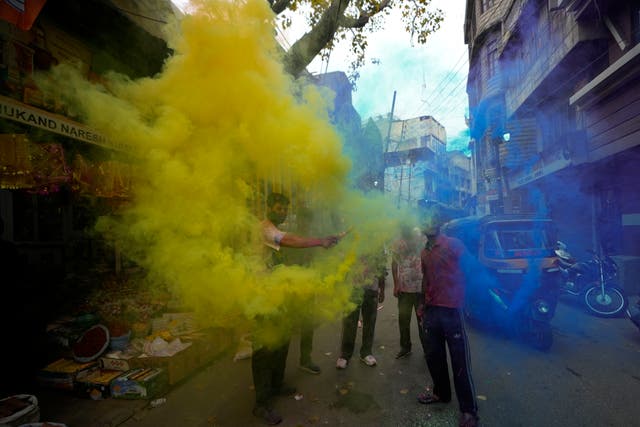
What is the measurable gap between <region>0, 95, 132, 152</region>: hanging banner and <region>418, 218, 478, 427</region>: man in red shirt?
3678 mm

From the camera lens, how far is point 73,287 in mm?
5730

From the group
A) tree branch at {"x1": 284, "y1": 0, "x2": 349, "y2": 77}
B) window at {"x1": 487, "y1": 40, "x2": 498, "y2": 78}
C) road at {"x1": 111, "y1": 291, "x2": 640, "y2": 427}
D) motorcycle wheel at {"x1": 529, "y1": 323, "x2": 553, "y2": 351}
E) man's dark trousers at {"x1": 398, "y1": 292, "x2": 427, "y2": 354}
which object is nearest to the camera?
road at {"x1": 111, "y1": 291, "x2": 640, "y2": 427}

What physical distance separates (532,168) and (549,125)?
1874 millimetres

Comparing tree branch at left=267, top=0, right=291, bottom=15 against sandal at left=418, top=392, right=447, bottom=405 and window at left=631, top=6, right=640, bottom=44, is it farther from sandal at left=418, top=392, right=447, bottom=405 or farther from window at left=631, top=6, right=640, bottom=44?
window at left=631, top=6, right=640, bottom=44

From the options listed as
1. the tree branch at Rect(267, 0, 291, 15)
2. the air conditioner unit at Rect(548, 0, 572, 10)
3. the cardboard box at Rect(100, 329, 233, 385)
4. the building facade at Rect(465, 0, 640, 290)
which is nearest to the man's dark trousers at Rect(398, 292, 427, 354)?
the cardboard box at Rect(100, 329, 233, 385)

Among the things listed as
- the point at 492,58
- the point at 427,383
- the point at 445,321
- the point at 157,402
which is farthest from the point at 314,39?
the point at 492,58

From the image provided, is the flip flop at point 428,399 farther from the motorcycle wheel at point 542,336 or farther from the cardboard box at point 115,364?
the cardboard box at point 115,364

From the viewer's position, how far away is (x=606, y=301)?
670 cm

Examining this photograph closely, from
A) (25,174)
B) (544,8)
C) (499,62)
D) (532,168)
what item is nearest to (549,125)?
(532,168)

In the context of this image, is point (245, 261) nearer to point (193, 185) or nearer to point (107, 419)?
point (193, 185)

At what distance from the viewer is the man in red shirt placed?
313 cm

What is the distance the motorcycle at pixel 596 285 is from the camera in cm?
664

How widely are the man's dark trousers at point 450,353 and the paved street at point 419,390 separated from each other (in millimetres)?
296

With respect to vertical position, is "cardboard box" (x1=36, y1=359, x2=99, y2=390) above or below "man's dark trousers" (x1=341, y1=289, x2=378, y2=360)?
below
